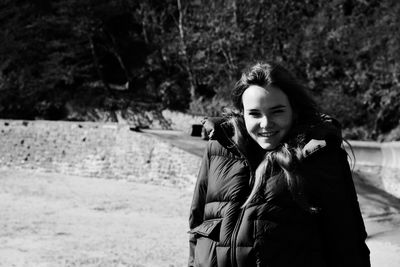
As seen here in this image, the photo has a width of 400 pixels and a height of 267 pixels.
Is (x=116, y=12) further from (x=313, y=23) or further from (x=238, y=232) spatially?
(x=238, y=232)

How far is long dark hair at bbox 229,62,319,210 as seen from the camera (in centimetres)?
206

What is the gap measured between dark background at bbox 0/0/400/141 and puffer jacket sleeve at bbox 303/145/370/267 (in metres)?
13.8

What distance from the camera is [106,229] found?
31.7 ft

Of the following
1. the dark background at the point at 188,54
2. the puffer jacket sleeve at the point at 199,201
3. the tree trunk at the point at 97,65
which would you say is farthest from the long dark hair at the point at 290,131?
the tree trunk at the point at 97,65

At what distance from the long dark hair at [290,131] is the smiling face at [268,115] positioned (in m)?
0.02

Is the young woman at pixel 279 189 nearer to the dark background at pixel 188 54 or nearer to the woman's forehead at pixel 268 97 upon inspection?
the woman's forehead at pixel 268 97

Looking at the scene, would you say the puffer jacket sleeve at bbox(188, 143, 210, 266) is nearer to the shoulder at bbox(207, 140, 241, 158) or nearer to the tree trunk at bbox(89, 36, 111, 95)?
the shoulder at bbox(207, 140, 241, 158)

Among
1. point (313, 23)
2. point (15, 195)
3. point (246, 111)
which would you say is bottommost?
point (15, 195)

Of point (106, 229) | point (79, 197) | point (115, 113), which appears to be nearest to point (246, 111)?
point (106, 229)

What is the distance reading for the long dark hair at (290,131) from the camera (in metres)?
2.06

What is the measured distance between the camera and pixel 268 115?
2158 mm

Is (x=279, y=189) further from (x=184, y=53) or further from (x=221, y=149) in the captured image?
(x=184, y=53)

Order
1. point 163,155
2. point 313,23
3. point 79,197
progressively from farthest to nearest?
1. point 313,23
2. point 163,155
3. point 79,197

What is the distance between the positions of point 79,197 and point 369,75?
341 inches
